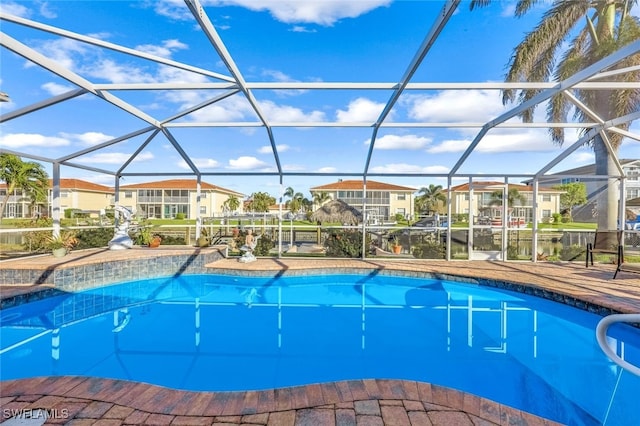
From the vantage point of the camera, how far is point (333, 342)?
458cm

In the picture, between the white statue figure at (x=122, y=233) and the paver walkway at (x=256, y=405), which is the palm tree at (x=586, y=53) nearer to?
the paver walkway at (x=256, y=405)

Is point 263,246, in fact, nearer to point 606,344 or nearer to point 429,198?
point 606,344

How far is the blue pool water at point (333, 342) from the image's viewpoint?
3492 millimetres

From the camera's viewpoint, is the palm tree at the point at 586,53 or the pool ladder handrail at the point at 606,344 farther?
the palm tree at the point at 586,53

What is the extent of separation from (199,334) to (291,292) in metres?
2.52

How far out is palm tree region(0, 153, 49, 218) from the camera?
536 inches

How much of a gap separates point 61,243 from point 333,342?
22.8 feet

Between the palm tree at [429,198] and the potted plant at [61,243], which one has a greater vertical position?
the palm tree at [429,198]

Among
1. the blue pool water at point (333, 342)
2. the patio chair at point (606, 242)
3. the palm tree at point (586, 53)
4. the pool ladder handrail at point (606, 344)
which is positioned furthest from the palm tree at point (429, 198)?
the pool ladder handrail at point (606, 344)

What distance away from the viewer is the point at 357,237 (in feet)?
31.2

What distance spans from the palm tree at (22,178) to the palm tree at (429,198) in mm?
35124

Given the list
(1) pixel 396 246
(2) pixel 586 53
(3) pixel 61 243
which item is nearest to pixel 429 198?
(2) pixel 586 53

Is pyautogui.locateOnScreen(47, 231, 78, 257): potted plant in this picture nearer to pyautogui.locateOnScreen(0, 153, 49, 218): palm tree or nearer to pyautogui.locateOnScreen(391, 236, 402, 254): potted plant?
pyautogui.locateOnScreen(0, 153, 49, 218): palm tree

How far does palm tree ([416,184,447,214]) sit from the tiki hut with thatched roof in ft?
98.3
